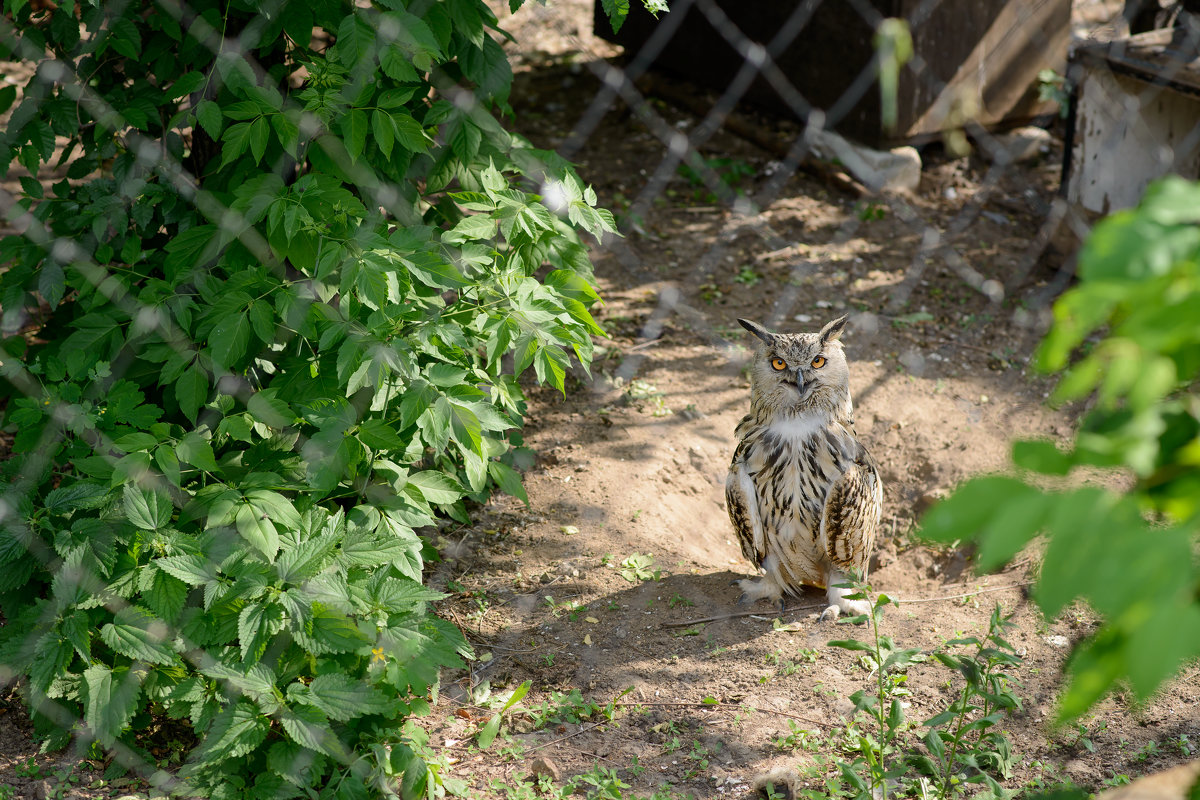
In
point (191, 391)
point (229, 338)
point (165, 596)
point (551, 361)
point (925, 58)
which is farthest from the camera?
point (925, 58)

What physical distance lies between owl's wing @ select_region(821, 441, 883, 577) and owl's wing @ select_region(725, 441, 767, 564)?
0.23 metres

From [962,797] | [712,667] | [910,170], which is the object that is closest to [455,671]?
[712,667]

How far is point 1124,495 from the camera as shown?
2.89 ft

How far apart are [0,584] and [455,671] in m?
1.23

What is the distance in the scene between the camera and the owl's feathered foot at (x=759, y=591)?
3346mm

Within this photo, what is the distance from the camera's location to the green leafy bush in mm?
799

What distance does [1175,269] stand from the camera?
87 centimetres

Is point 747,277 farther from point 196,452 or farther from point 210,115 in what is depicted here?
point 196,452

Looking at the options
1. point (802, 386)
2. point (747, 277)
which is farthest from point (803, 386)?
point (747, 277)

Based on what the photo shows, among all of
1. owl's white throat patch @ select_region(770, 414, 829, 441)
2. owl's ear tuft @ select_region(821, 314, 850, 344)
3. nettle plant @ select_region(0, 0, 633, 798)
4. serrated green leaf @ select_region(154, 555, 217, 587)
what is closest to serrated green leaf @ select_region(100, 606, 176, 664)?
nettle plant @ select_region(0, 0, 633, 798)

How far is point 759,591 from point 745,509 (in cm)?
30

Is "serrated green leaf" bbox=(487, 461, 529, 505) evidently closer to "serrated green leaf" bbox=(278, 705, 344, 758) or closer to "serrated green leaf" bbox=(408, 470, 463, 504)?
"serrated green leaf" bbox=(408, 470, 463, 504)

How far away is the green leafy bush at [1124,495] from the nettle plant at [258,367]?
158 cm

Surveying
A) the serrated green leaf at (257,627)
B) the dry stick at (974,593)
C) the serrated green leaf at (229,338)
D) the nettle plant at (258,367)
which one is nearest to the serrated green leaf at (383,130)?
the nettle plant at (258,367)
